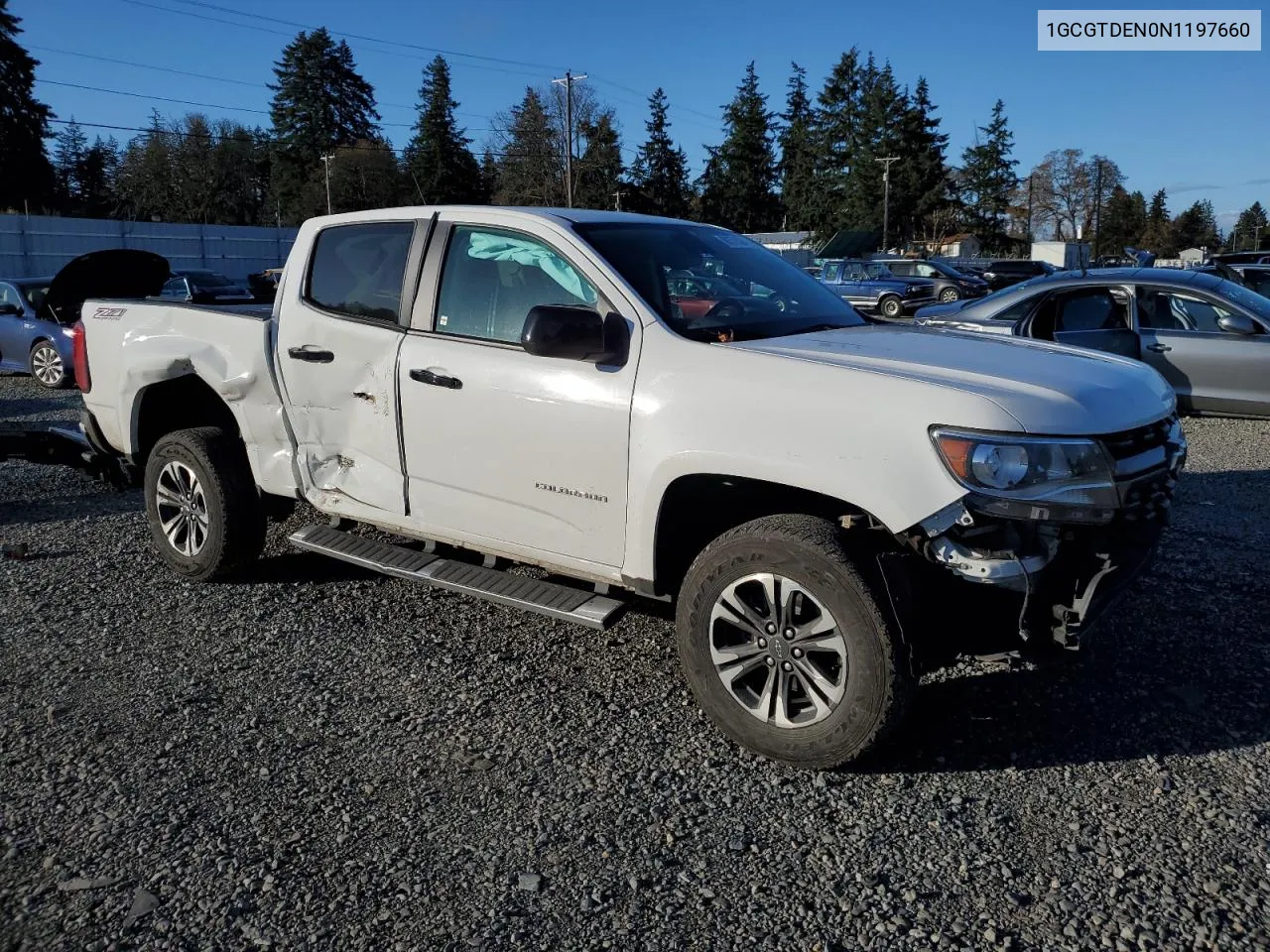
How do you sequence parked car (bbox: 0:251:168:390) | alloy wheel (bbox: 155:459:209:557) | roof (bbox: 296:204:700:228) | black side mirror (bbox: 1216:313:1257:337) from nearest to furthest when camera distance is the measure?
roof (bbox: 296:204:700:228) → alloy wheel (bbox: 155:459:209:557) → black side mirror (bbox: 1216:313:1257:337) → parked car (bbox: 0:251:168:390)

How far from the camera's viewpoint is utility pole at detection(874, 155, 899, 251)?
3069 inches

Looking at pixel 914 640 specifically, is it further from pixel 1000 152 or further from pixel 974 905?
pixel 1000 152

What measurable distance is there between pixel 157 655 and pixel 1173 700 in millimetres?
4307

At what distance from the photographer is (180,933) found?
2.77m

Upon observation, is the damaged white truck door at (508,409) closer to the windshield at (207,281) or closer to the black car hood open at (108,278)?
the black car hood open at (108,278)

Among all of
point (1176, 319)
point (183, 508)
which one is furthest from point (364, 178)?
point (183, 508)

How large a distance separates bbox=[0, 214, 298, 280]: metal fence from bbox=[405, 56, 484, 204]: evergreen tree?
103 feet

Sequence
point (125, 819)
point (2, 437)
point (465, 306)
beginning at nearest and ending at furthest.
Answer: point (125, 819), point (465, 306), point (2, 437)

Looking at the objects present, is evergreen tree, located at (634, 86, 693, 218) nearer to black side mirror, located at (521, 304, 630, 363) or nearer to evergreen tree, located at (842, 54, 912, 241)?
evergreen tree, located at (842, 54, 912, 241)

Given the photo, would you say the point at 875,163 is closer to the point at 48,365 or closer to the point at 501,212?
the point at 48,365

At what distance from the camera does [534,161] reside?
6775 cm

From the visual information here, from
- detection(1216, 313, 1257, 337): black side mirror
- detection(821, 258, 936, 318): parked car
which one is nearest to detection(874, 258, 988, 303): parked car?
detection(821, 258, 936, 318): parked car

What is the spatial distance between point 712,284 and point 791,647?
68.4 inches

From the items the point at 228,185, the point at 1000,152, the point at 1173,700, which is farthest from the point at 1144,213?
the point at 1173,700
